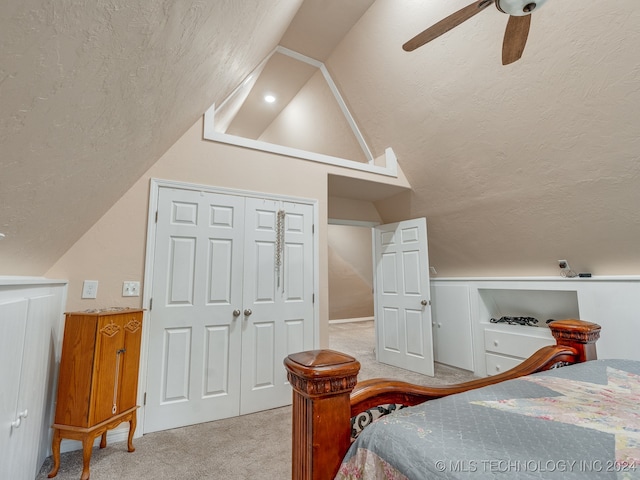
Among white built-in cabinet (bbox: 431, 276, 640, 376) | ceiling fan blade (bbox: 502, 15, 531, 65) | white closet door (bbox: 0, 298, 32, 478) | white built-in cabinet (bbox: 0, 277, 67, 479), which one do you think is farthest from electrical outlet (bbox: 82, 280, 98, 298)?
white built-in cabinet (bbox: 431, 276, 640, 376)

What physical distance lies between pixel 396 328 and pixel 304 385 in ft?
11.3

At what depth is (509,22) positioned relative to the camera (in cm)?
156

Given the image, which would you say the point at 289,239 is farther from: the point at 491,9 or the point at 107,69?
the point at 491,9

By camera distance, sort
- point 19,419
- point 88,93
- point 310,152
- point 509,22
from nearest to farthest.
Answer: point 88,93, point 19,419, point 509,22, point 310,152

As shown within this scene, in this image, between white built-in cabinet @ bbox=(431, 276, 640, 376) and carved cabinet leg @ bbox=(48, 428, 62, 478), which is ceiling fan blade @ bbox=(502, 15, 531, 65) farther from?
carved cabinet leg @ bbox=(48, 428, 62, 478)

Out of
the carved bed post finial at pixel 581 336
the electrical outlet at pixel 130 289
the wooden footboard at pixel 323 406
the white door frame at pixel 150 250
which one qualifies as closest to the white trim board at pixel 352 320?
the white door frame at pixel 150 250

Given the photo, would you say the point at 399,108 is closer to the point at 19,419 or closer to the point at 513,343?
the point at 513,343

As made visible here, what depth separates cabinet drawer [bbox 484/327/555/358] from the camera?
3.03 m

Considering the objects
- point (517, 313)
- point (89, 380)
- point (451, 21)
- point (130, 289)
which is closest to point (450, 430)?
point (451, 21)

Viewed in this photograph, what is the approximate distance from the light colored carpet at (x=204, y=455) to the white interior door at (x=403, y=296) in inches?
69.5

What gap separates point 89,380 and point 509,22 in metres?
2.98

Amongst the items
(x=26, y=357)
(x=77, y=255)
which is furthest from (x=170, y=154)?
(x=26, y=357)

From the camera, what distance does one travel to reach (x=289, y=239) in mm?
2920

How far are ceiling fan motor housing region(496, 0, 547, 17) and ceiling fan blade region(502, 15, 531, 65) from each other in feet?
0.25
